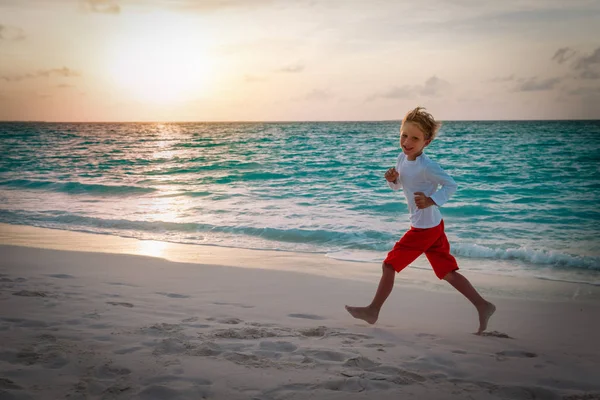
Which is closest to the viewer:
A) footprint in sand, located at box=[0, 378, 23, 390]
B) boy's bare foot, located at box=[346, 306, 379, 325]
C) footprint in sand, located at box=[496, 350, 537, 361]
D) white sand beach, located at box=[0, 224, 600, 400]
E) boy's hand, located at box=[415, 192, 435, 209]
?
footprint in sand, located at box=[0, 378, 23, 390]

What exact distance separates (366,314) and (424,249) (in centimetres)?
71

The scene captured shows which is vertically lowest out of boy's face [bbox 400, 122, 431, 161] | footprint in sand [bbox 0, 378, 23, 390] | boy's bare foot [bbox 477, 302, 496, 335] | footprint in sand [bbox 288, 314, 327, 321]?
footprint in sand [bbox 0, 378, 23, 390]

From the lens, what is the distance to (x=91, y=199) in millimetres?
14531

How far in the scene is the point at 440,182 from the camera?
3635 mm

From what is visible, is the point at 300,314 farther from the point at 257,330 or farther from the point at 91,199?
the point at 91,199

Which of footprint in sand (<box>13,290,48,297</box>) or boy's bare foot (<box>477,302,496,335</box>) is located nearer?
boy's bare foot (<box>477,302,496,335</box>)

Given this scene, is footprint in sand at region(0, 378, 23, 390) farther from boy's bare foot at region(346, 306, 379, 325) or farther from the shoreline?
the shoreline

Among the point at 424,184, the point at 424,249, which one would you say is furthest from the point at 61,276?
the point at 424,184

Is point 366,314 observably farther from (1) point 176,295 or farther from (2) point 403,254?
(1) point 176,295

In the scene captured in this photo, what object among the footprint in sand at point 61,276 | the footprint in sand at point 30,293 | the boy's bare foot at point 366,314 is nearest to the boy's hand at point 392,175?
the boy's bare foot at point 366,314

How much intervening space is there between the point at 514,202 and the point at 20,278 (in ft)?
40.6

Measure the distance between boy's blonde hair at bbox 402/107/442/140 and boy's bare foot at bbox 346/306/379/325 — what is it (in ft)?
4.67

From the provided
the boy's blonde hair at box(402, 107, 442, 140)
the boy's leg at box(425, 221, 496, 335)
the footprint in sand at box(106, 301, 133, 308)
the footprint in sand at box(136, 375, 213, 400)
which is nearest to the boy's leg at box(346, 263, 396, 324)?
the boy's leg at box(425, 221, 496, 335)

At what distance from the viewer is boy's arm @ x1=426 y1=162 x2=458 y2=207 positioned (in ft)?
11.8
